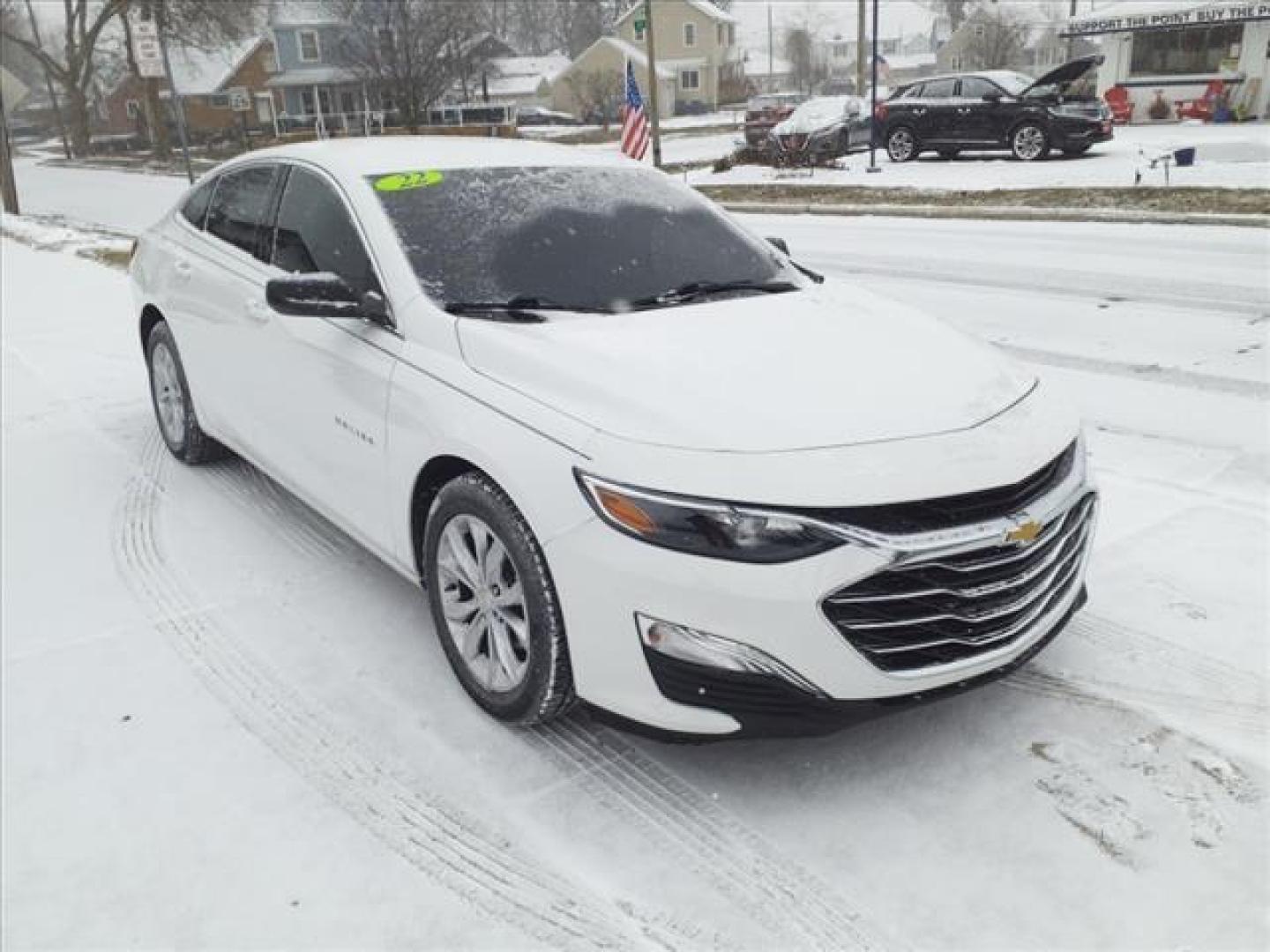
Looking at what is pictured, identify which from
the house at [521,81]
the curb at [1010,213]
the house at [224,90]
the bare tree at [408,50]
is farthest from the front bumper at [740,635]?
the house at [224,90]

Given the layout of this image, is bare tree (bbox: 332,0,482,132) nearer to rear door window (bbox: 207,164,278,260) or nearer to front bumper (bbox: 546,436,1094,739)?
rear door window (bbox: 207,164,278,260)

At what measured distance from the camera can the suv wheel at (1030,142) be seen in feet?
63.9

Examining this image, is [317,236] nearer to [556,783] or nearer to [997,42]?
[556,783]

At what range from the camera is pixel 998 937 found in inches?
93.8

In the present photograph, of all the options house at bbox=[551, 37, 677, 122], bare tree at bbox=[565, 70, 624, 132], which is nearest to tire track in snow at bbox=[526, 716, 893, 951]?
bare tree at bbox=[565, 70, 624, 132]

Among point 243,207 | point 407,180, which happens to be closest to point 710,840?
point 407,180

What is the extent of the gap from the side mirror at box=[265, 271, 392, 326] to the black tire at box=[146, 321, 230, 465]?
2003 millimetres

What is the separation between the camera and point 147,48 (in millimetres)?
16031

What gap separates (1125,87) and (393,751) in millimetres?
29574

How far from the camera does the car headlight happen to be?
251 centimetres

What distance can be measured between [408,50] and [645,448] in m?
44.2

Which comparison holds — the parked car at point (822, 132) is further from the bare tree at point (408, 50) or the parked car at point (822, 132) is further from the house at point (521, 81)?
the house at point (521, 81)

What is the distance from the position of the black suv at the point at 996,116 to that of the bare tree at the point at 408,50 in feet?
86.9

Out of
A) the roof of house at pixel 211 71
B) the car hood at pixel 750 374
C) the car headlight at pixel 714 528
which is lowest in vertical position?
the car headlight at pixel 714 528
